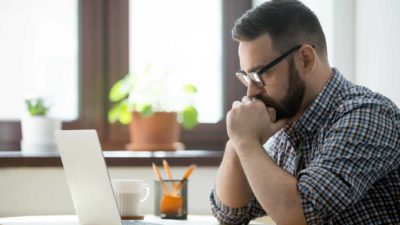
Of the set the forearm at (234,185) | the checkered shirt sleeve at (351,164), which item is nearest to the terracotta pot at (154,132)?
the forearm at (234,185)

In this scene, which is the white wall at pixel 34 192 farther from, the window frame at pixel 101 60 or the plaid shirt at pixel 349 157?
the plaid shirt at pixel 349 157

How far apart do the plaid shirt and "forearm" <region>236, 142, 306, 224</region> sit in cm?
2

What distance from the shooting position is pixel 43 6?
3.29 metres

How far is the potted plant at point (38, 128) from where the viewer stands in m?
3.09

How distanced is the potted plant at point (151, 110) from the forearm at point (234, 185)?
49.5 inches

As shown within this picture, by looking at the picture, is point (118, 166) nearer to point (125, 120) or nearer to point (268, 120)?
point (125, 120)

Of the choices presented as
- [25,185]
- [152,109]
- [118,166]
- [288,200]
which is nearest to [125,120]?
[152,109]

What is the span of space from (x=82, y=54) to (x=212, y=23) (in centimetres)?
61

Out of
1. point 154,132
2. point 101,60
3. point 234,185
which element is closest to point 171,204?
point 234,185

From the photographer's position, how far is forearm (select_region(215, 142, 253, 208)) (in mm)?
1909

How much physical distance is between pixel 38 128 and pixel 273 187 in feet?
5.78

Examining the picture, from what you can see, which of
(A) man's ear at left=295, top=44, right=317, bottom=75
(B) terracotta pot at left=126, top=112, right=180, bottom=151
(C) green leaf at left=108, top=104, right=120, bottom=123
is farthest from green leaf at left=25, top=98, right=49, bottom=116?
(A) man's ear at left=295, top=44, right=317, bottom=75

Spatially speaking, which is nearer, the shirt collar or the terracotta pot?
the shirt collar

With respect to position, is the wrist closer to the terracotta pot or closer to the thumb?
the thumb
